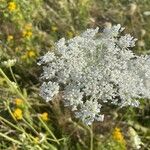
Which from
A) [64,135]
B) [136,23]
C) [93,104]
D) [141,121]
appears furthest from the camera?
[136,23]

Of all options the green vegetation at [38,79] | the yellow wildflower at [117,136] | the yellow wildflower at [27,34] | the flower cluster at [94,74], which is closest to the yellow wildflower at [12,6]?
the green vegetation at [38,79]

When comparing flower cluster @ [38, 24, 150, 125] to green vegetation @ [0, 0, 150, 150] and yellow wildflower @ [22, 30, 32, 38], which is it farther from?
yellow wildflower @ [22, 30, 32, 38]

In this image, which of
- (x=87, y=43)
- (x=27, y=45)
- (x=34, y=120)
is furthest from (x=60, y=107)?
(x=87, y=43)

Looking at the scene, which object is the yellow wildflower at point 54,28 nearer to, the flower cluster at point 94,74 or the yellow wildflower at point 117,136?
the yellow wildflower at point 117,136

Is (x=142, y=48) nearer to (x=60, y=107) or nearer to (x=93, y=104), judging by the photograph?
(x=60, y=107)

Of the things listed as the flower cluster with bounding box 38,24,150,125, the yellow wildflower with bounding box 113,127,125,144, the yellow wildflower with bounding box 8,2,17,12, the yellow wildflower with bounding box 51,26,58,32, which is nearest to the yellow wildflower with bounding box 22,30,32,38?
the yellow wildflower with bounding box 51,26,58,32

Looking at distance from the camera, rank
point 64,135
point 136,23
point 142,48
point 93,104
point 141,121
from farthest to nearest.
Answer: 1. point 136,23
2. point 142,48
3. point 141,121
4. point 64,135
5. point 93,104
